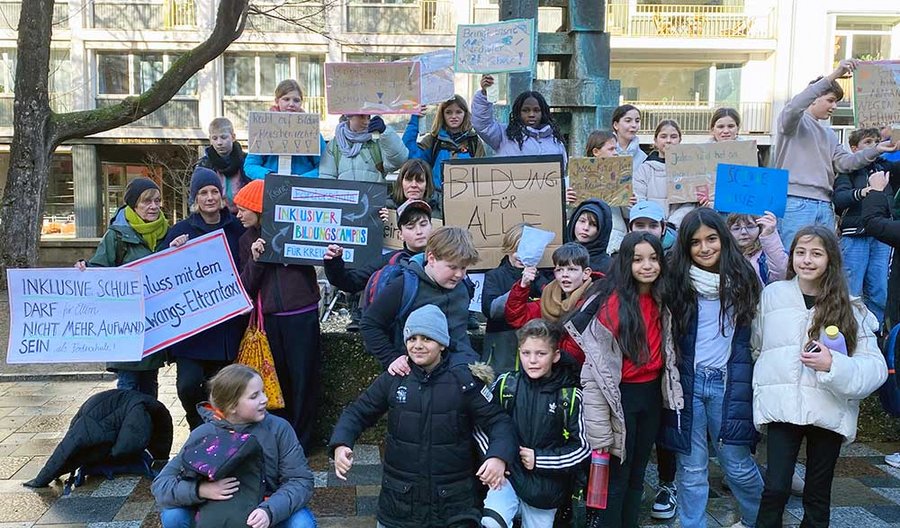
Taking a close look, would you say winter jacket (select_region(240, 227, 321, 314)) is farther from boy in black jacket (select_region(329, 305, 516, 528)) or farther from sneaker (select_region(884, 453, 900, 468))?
sneaker (select_region(884, 453, 900, 468))

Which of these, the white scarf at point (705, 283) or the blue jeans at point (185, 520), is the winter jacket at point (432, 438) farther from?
the white scarf at point (705, 283)

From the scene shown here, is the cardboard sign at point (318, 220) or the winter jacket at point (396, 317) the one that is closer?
the winter jacket at point (396, 317)

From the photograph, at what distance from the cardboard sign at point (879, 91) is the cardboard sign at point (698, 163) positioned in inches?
50.8

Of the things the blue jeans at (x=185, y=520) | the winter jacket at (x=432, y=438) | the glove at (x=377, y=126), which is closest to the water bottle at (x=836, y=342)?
the winter jacket at (x=432, y=438)

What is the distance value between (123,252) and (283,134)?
1333 mm

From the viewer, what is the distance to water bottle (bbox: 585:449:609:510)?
137 inches

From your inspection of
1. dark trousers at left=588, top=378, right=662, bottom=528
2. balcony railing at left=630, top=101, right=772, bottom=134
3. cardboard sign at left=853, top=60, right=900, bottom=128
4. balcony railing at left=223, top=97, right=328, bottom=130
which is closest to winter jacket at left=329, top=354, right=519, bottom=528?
dark trousers at left=588, top=378, right=662, bottom=528

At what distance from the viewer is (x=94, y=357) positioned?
444 centimetres

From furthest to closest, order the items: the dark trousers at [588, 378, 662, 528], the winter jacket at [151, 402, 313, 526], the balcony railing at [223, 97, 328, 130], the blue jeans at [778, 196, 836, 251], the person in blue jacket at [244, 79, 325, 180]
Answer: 1. the balcony railing at [223, 97, 328, 130]
2. the blue jeans at [778, 196, 836, 251]
3. the person in blue jacket at [244, 79, 325, 180]
4. the dark trousers at [588, 378, 662, 528]
5. the winter jacket at [151, 402, 313, 526]

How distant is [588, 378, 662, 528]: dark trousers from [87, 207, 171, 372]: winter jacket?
9.60ft

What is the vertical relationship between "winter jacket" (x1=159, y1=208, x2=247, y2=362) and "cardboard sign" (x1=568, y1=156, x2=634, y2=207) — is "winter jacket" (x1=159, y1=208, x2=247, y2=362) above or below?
below

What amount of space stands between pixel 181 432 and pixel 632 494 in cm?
350

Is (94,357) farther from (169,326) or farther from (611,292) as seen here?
(611,292)

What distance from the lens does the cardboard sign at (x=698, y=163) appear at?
4.89 m
